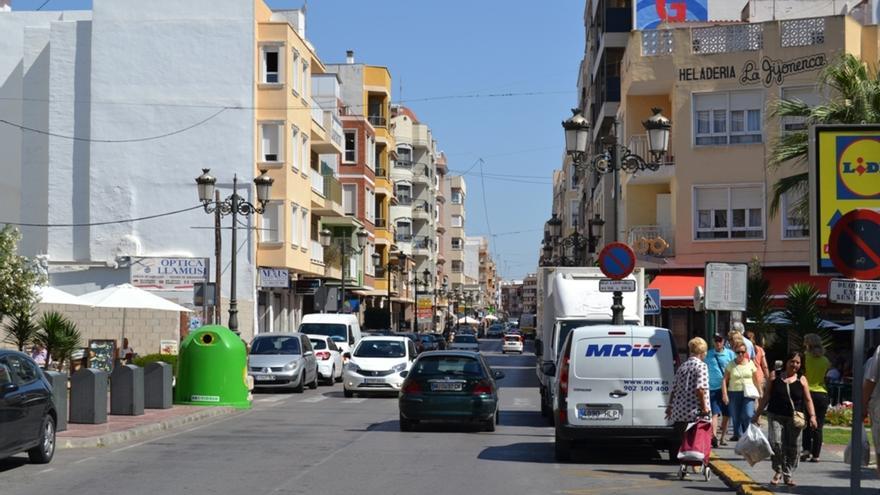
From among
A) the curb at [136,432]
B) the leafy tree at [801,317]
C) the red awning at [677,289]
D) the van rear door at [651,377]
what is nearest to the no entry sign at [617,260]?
the van rear door at [651,377]

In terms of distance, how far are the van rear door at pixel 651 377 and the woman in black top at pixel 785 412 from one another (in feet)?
6.09

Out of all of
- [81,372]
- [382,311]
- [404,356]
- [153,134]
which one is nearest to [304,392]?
[404,356]

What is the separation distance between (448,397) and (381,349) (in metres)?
12.1

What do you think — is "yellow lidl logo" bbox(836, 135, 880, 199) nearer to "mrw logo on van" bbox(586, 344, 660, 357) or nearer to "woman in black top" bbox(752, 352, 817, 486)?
"woman in black top" bbox(752, 352, 817, 486)

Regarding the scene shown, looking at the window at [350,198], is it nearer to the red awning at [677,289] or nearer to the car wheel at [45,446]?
the red awning at [677,289]

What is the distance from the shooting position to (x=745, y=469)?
15875 mm

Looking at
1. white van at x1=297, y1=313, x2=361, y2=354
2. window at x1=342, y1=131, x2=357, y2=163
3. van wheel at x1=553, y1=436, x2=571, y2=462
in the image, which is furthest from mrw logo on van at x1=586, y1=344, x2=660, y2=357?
window at x1=342, y1=131, x2=357, y2=163

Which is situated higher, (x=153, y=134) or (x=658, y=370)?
(x=153, y=134)

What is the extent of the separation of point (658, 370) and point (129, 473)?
22.7ft

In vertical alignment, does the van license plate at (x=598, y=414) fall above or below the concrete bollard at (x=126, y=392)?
above

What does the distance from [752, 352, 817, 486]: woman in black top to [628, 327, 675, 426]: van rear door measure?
186 cm

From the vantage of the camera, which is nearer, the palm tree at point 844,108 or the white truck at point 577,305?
→ the palm tree at point 844,108

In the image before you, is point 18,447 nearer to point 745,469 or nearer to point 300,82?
point 745,469

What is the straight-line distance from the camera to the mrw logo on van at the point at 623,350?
1703 cm
